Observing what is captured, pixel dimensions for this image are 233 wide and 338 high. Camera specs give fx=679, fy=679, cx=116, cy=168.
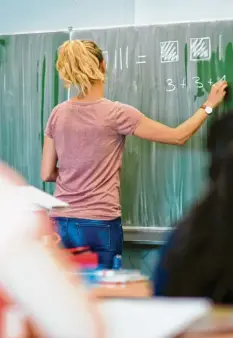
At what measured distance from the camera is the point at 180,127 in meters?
3.06

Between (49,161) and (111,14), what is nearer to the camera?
(49,161)

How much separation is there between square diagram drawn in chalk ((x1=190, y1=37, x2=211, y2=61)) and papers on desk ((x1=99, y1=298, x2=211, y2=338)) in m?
2.53

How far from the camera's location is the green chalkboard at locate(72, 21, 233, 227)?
316cm

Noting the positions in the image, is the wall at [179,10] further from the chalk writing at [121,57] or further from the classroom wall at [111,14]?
the chalk writing at [121,57]

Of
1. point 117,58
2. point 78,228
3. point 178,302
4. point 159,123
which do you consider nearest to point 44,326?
point 178,302

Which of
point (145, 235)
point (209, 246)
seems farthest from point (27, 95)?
point (209, 246)

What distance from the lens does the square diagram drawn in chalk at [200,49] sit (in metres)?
3.16

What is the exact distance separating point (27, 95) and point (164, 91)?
0.73 metres

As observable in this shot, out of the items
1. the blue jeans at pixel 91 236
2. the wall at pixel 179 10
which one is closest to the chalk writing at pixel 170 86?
the wall at pixel 179 10

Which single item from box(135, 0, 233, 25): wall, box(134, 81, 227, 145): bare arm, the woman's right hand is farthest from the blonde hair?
box(135, 0, 233, 25): wall

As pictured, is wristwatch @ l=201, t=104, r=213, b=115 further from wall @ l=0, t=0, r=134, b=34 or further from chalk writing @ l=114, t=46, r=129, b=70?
wall @ l=0, t=0, r=134, b=34

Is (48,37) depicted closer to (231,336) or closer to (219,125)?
(219,125)

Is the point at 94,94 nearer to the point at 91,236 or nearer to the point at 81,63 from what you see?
the point at 81,63

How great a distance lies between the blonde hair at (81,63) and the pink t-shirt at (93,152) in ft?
0.35
